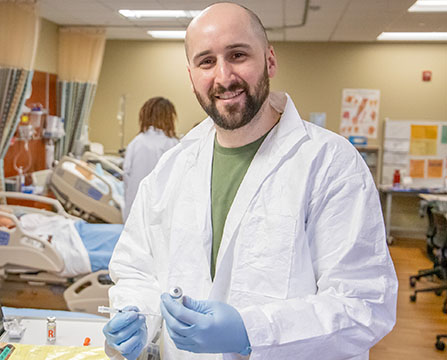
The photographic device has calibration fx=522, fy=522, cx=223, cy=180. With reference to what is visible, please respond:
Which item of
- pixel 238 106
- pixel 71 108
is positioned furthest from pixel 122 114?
pixel 238 106

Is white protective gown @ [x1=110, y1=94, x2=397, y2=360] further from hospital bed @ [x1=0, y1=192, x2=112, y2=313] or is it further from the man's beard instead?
hospital bed @ [x1=0, y1=192, x2=112, y2=313]

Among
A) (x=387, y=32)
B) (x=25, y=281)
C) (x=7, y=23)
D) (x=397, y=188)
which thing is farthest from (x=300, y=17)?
(x=25, y=281)

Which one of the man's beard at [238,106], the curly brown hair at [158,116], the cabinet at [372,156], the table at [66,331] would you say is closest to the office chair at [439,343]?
the curly brown hair at [158,116]

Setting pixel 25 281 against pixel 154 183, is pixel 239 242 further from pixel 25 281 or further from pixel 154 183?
pixel 25 281

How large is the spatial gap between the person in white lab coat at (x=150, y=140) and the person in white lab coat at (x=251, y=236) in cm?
230

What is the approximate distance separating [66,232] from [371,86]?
457cm

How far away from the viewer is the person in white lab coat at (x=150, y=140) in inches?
147

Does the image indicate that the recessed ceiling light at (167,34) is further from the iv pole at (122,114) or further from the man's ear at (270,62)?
the man's ear at (270,62)

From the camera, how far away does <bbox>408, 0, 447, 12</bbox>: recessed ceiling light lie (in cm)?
444

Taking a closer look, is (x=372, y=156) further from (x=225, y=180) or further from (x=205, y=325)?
(x=205, y=325)

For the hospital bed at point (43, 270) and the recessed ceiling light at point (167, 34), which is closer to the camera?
the hospital bed at point (43, 270)

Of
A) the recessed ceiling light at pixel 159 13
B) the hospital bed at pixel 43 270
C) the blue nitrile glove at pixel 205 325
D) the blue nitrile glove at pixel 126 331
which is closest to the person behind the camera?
the blue nitrile glove at pixel 205 325

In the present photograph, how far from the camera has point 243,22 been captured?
48.4 inches

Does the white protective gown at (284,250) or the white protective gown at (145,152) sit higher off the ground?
the white protective gown at (145,152)
